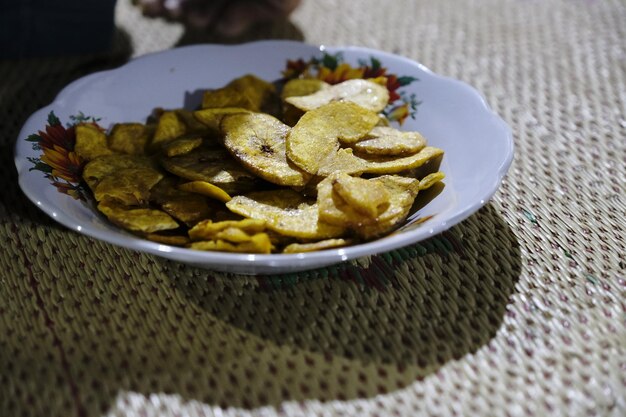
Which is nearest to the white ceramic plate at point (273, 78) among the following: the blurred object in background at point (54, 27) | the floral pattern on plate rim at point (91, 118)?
the floral pattern on plate rim at point (91, 118)

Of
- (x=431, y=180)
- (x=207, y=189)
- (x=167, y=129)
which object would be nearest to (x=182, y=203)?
(x=207, y=189)

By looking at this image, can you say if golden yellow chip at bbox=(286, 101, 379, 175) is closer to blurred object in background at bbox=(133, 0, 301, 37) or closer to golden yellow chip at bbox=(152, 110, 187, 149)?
golden yellow chip at bbox=(152, 110, 187, 149)

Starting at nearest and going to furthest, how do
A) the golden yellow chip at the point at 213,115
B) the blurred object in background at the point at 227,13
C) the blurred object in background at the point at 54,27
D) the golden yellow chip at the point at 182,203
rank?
the golden yellow chip at the point at 182,203, the golden yellow chip at the point at 213,115, the blurred object in background at the point at 54,27, the blurred object in background at the point at 227,13

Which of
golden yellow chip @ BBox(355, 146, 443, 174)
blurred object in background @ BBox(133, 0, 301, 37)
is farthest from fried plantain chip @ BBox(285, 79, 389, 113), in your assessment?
blurred object in background @ BBox(133, 0, 301, 37)

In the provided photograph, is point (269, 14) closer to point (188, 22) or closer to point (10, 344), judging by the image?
point (188, 22)

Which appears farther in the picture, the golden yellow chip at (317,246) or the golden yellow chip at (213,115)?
the golden yellow chip at (213,115)

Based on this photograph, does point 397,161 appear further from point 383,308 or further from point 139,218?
→ point 139,218

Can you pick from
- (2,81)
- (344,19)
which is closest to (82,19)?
(2,81)

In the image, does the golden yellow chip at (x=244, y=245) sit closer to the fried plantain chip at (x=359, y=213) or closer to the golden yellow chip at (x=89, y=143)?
the fried plantain chip at (x=359, y=213)
